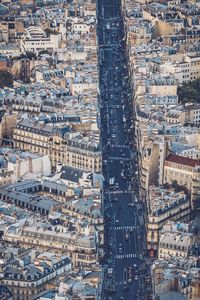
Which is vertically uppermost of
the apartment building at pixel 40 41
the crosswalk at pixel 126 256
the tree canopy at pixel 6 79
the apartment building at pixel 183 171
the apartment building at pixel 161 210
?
the apartment building at pixel 40 41

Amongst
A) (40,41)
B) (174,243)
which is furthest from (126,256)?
(40,41)

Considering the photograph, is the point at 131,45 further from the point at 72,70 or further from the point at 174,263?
the point at 174,263

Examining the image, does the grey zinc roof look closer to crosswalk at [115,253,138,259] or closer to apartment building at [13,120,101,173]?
apartment building at [13,120,101,173]

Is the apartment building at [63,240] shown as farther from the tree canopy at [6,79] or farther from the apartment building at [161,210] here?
the tree canopy at [6,79]

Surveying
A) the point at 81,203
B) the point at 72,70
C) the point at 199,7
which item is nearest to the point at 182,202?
the point at 81,203

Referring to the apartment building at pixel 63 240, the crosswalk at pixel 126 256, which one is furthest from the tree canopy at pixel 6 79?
the crosswalk at pixel 126 256

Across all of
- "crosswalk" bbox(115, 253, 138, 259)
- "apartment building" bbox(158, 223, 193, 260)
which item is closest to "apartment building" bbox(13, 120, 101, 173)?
"crosswalk" bbox(115, 253, 138, 259)
